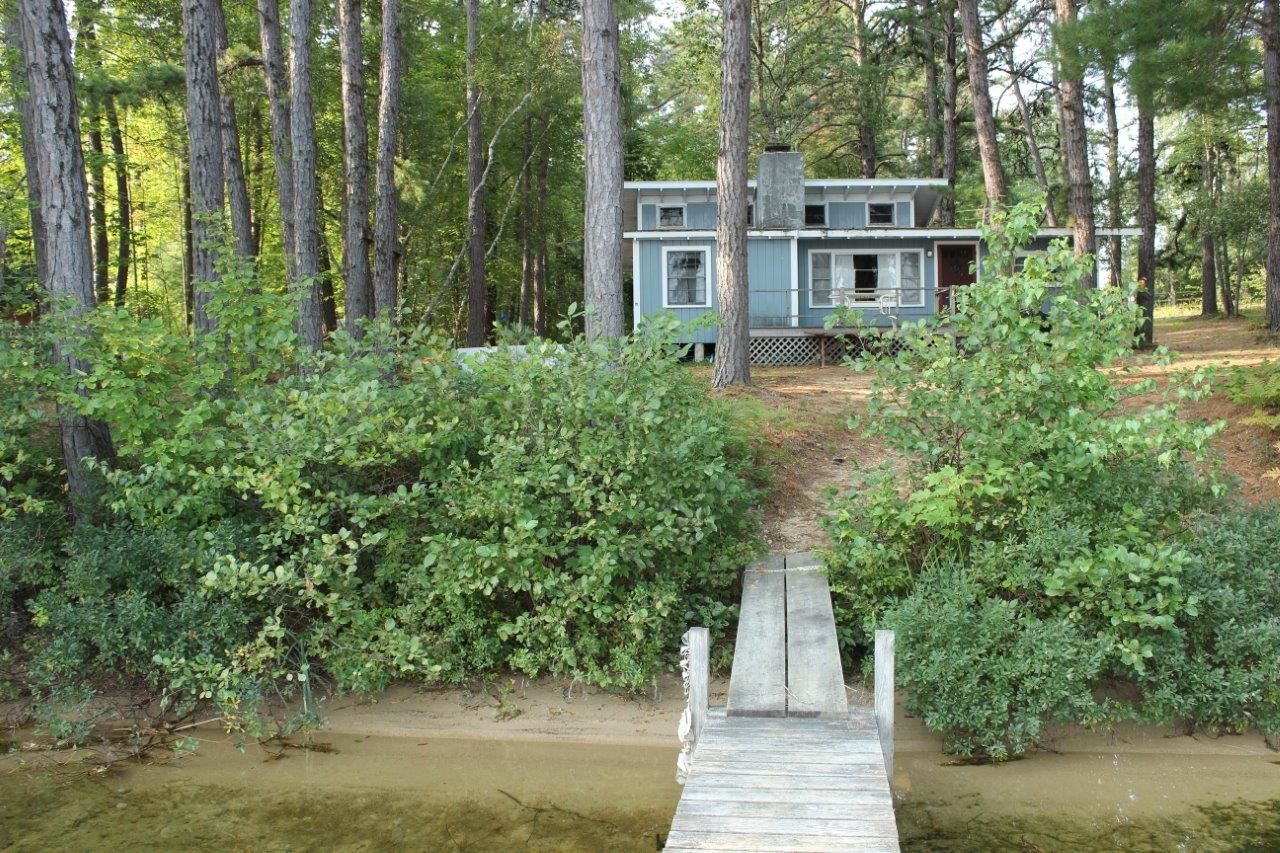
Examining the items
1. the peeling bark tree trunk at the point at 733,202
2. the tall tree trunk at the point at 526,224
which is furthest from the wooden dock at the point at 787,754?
the tall tree trunk at the point at 526,224

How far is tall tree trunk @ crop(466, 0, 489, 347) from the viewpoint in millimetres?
22688

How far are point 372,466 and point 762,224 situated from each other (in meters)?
18.5

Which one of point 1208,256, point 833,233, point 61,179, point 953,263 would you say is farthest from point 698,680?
point 1208,256

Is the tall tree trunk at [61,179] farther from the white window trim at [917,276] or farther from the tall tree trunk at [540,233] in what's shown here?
the tall tree trunk at [540,233]

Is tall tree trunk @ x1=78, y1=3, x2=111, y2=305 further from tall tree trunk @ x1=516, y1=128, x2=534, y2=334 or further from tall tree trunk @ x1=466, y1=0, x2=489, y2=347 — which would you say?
tall tree trunk @ x1=516, y1=128, x2=534, y2=334

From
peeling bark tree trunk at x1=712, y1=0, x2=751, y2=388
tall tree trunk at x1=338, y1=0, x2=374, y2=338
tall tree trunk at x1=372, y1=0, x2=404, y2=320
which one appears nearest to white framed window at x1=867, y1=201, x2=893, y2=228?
peeling bark tree trunk at x1=712, y1=0, x2=751, y2=388

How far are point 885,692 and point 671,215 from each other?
22.0m

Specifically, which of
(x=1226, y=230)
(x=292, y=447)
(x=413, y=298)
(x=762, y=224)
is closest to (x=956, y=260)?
(x=762, y=224)

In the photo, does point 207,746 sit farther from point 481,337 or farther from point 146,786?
point 481,337

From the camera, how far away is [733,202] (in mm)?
13422

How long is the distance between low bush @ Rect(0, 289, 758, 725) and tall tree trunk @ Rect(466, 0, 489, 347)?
1503 centimetres

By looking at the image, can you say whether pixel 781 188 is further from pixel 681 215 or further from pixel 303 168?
pixel 303 168

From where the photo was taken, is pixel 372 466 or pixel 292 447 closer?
pixel 292 447

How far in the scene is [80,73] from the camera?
1861 cm
